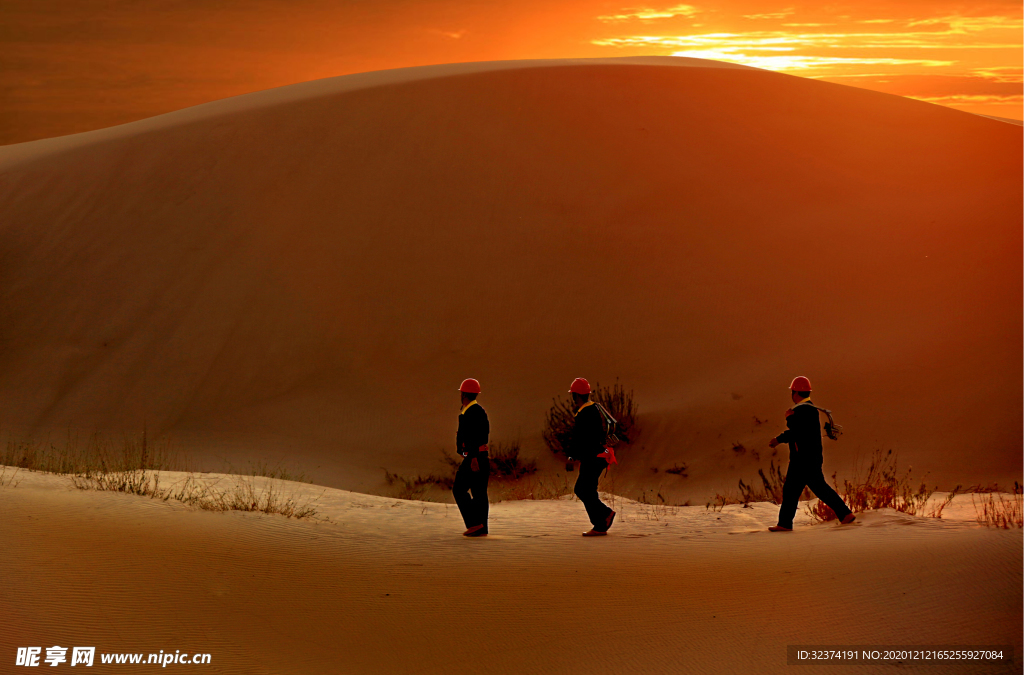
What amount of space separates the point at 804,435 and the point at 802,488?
0.44 metres

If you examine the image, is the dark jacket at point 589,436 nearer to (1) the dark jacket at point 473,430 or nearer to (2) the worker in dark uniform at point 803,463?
(1) the dark jacket at point 473,430

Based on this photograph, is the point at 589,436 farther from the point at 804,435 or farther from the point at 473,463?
the point at 804,435

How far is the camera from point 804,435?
24.9 ft

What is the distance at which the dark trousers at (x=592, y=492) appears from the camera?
747 centimetres

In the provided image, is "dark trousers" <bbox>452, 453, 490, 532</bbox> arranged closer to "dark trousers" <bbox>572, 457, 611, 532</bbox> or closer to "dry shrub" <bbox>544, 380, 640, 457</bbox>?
"dark trousers" <bbox>572, 457, 611, 532</bbox>

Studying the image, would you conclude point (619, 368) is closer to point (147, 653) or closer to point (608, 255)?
point (608, 255)

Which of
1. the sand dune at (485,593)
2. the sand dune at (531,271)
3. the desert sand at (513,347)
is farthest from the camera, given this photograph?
the sand dune at (531,271)

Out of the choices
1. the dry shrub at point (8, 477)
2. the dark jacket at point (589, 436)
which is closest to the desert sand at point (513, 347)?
the dry shrub at point (8, 477)

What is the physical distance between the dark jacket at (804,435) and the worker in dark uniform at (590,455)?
4.99ft

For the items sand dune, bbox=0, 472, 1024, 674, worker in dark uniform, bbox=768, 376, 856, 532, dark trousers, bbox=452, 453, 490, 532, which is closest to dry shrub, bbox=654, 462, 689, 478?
worker in dark uniform, bbox=768, 376, 856, 532

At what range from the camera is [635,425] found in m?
13.4

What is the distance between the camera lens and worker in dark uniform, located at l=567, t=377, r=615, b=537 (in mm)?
7477

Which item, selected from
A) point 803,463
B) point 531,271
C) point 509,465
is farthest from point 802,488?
point 531,271

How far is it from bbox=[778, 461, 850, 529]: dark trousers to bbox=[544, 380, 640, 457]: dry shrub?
217 inches
